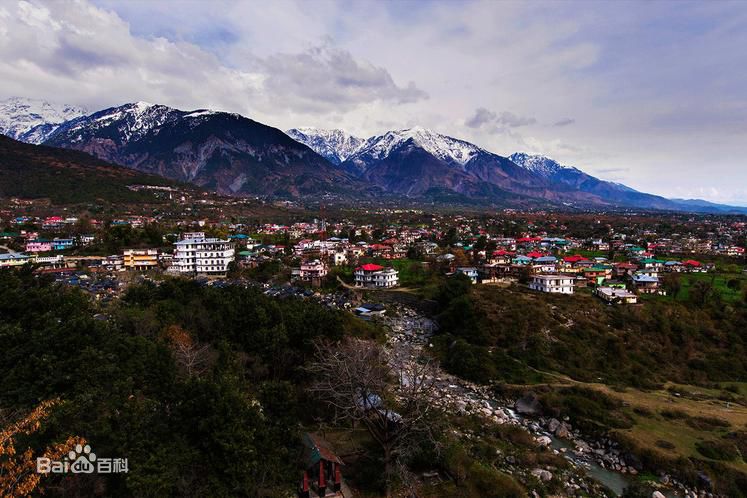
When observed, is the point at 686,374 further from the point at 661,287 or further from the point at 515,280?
the point at 515,280

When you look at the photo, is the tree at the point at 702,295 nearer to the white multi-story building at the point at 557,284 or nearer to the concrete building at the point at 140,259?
the white multi-story building at the point at 557,284

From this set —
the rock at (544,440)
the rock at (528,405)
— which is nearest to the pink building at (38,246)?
the rock at (528,405)

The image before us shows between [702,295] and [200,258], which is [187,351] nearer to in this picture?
[200,258]

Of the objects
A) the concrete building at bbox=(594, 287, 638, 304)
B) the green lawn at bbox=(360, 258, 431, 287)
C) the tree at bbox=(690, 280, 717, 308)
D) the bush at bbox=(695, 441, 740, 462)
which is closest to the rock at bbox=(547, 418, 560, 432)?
the bush at bbox=(695, 441, 740, 462)

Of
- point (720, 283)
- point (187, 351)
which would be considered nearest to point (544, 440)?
point (187, 351)

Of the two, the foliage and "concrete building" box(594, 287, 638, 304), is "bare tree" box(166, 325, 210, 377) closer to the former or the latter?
the foliage

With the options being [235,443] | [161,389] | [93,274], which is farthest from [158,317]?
[93,274]
